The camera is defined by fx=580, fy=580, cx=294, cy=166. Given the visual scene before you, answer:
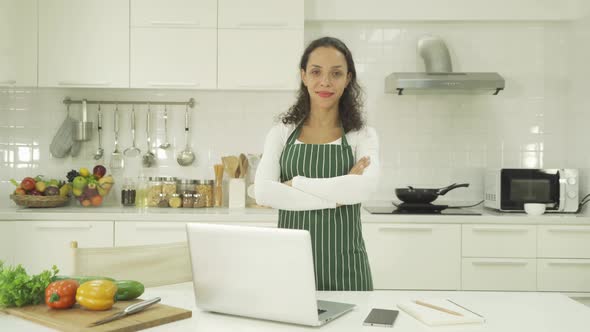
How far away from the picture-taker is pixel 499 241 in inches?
136

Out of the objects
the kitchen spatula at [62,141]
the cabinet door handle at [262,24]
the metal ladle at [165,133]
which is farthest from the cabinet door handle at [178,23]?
the kitchen spatula at [62,141]

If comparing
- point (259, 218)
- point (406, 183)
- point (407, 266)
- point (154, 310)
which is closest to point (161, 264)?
point (154, 310)

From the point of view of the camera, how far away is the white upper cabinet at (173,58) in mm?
3756

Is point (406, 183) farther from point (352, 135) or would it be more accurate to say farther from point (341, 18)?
point (352, 135)

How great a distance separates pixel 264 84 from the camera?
3775 mm

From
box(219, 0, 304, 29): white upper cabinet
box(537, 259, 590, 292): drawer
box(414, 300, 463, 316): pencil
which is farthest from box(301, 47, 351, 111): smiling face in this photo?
box(537, 259, 590, 292): drawer

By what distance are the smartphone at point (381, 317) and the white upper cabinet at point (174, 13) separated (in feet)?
8.93

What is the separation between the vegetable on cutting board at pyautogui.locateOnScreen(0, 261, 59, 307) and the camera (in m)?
1.45

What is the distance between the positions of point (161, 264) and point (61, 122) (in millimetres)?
2506

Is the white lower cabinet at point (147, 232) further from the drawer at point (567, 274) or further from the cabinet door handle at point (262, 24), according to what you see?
the drawer at point (567, 274)

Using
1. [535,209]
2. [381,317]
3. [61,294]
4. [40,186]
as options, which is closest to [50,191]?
[40,186]

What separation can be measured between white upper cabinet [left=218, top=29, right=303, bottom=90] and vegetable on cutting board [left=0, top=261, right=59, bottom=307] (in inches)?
96.8

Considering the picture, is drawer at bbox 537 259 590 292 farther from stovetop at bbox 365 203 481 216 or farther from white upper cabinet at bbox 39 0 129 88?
white upper cabinet at bbox 39 0 129 88

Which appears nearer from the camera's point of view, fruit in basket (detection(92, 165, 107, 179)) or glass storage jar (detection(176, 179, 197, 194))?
glass storage jar (detection(176, 179, 197, 194))
